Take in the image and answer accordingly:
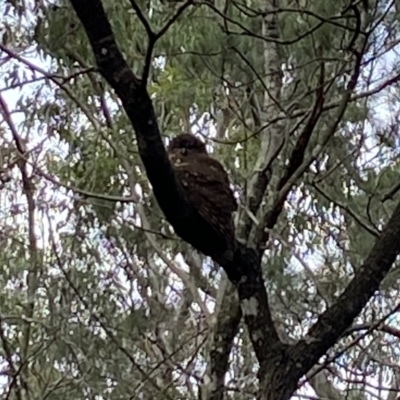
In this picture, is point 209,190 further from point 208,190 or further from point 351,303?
point 351,303

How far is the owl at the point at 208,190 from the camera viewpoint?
2.96m

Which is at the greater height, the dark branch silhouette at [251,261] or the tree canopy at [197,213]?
the tree canopy at [197,213]

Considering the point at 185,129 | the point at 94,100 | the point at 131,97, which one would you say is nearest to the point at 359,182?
the point at 185,129

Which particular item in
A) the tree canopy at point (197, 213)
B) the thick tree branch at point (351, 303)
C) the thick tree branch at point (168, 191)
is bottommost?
the thick tree branch at point (351, 303)

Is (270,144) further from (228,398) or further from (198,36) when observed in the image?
(228,398)

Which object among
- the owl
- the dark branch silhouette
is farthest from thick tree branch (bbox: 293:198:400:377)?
the owl

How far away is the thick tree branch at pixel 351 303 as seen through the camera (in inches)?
116

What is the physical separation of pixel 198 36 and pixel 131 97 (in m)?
1.46

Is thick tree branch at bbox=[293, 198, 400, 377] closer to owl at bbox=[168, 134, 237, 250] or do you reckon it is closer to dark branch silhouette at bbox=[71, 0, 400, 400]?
dark branch silhouette at bbox=[71, 0, 400, 400]

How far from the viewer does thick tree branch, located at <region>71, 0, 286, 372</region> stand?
259 centimetres

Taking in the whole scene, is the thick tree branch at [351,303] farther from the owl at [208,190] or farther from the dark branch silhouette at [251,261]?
the owl at [208,190]

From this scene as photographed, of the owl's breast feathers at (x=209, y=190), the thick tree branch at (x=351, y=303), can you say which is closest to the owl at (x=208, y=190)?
the owl's breast feathers at (x=209, y=190)

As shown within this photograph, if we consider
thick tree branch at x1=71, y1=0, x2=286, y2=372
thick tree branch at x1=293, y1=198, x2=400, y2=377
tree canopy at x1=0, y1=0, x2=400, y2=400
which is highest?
tree canopy at x1=0, y1=0, x2=400, y2=400

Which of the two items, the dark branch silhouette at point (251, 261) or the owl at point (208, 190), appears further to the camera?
the owl at point (208, 190)
